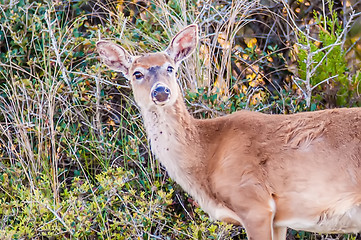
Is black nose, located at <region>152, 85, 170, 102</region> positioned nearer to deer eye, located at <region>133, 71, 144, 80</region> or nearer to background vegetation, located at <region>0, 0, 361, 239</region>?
deer eye, located at <region>133, 71, 144, 80</region>

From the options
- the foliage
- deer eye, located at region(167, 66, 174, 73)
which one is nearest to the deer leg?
deer eye, located at region(167, 66, 174, 73)

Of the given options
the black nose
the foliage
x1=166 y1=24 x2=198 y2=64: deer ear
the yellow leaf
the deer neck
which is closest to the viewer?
the black nose

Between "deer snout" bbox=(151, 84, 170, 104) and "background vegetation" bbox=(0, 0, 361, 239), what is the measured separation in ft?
3.75

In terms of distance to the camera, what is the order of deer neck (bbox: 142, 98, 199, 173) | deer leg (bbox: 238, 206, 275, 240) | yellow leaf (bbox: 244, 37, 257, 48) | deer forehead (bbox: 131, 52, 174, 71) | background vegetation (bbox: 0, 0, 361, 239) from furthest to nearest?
yellow leaf (bbox: 244, 37, 257, 48) → background vegetation (bbox: 0, 0, 361, 239) → deer forehead (bbox: 131, 52, 174, 71) → deer neck (bbox: 142, 98, 199, 173) → deer leg (bbox: 238, 206, 275, 240)

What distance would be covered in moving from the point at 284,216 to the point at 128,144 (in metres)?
2.15

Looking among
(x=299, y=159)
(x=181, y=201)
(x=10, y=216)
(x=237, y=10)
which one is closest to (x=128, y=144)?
(x=181, y=201)

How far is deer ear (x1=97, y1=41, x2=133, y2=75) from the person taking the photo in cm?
607

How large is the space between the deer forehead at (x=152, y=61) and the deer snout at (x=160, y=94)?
0.32m

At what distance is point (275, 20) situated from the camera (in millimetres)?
8000

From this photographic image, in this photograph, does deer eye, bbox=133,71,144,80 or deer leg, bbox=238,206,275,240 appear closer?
deer leg, bbox=238,206,275,240

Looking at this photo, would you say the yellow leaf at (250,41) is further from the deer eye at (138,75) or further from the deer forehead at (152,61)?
the deer eye at (138,75)

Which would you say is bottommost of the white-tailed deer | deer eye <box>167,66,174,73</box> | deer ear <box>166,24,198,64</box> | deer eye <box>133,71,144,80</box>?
the white-tailed deer

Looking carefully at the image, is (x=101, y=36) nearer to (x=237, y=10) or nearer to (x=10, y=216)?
(x=237, y=10)

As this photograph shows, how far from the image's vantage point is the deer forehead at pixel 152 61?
19.0 ft
